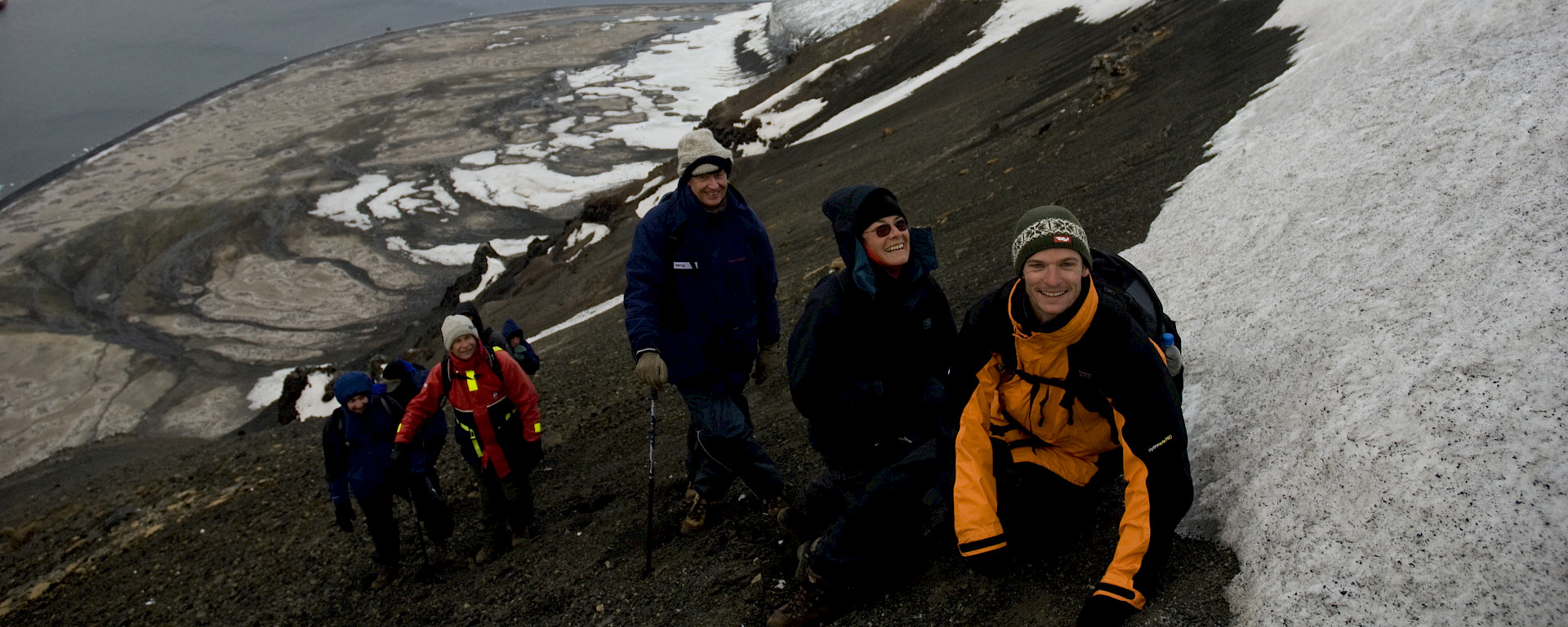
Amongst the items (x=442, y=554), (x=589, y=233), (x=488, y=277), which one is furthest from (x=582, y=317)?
(x=488, y=277)

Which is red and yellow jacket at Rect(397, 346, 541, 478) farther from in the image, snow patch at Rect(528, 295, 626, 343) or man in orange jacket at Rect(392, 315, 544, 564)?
snow patch at Rect(528, 295, 626, 343)

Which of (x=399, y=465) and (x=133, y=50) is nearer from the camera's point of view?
(x=399, y=465)

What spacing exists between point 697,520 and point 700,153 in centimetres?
214

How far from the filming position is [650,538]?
4.85 meters

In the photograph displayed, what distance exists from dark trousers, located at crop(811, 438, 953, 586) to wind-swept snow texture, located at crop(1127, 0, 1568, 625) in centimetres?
106

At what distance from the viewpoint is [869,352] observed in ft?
12.0

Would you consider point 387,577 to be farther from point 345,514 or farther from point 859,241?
point 859,241

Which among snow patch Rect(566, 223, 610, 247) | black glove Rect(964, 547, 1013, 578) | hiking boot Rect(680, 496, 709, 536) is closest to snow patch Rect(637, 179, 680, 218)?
snow patch Rect(566, 223, 610, 247)

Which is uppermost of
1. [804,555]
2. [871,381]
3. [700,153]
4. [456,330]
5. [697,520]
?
[700,153]

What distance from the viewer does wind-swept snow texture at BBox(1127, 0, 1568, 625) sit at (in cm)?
258

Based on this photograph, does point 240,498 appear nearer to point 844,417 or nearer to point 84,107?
point 844,417

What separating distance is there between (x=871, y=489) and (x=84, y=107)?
7654 centimetres

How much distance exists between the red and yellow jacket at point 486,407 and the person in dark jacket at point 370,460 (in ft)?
0.74

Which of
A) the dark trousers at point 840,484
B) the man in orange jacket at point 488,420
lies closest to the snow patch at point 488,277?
the man in orange jacket at point 488,420
